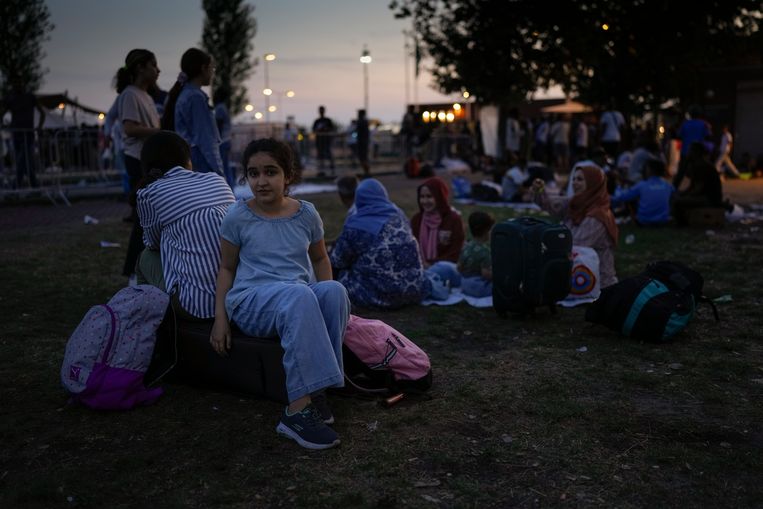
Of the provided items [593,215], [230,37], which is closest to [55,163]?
[593,215]

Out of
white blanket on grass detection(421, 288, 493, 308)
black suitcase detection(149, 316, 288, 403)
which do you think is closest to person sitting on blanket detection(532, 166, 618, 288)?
white blanket on grass detection(421, 288, 493, 308)

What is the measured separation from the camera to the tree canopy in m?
22.8

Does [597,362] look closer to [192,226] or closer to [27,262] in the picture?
[192,226]

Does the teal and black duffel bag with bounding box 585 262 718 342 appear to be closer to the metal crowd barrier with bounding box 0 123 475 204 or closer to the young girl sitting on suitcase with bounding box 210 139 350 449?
the young girl sitting on suitcase with bounding box 210 139 350 449

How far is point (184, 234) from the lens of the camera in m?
4.25

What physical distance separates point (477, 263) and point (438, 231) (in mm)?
1011

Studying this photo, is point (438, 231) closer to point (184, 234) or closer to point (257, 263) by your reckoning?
point (184, 234)

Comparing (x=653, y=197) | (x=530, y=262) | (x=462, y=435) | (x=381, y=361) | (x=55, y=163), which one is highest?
(x=55, y=163)

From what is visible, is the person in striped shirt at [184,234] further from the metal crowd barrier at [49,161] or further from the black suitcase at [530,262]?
the metal crowd barrier at [49,161]

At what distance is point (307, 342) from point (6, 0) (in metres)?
24.2

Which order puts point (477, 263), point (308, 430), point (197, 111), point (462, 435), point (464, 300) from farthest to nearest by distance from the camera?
point (477, 263) < point (464, 300) < point (197, 111) < point (462, 435) < point (308, 430)

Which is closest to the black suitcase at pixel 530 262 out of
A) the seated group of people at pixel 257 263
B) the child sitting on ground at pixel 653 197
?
the seated group of people at pixel 257 263

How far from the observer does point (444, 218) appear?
308 inches

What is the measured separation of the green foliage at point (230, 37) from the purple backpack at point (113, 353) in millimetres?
33984
